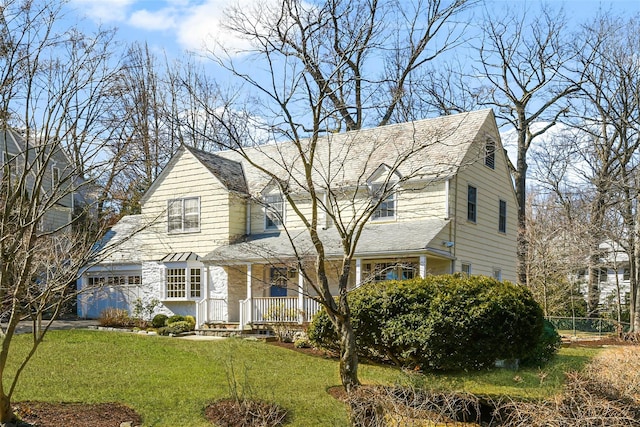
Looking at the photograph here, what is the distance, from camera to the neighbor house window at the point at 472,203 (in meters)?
19.2

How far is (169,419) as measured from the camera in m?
8.39

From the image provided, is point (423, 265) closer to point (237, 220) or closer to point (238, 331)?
point (238, 331)

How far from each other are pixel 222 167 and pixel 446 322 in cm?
1249

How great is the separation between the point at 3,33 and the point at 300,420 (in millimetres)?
6349

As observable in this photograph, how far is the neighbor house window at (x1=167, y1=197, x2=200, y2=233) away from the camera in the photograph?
2184cm

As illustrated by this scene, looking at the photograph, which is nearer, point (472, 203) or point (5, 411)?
point (5, 411)

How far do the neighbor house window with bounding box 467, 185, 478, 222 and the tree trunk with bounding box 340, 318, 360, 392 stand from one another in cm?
1087

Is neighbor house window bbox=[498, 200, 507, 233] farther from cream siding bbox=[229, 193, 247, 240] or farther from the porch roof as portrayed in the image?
cream siding bbox=[229, 193, 247, 240]

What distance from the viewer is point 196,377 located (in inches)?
436

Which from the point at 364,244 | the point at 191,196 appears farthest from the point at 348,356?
the point at 191,196

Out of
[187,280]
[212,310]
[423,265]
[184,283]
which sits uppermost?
[423,265]

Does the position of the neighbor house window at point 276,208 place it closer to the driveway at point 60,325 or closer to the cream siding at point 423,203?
the cream siding at point 423,203

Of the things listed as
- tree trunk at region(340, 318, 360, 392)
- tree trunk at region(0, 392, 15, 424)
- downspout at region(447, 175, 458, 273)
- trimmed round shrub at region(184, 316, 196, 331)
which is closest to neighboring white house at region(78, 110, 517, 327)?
downspout at region(447, 175, 458, 273)

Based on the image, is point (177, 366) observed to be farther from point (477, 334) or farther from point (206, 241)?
point (206, 241)
